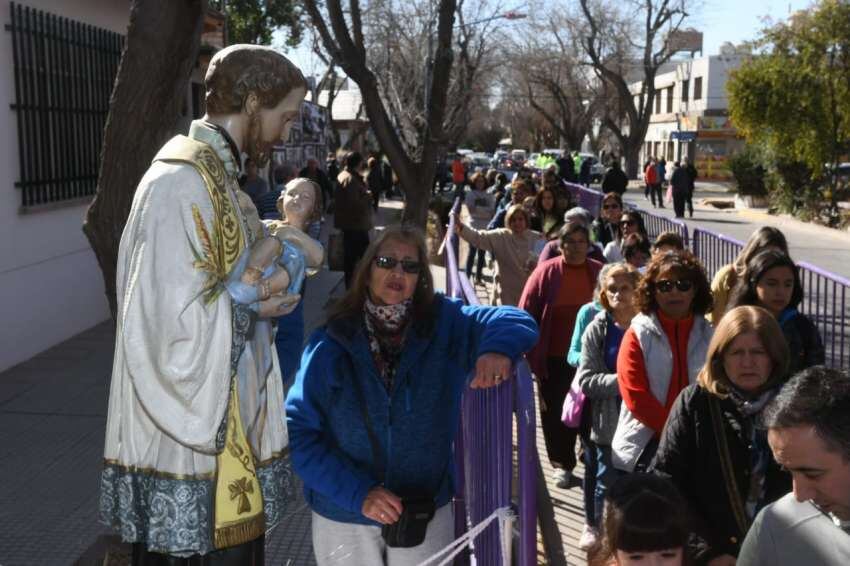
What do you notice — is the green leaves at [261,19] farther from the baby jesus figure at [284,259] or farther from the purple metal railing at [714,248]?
the baby jesus figure at [284,259]

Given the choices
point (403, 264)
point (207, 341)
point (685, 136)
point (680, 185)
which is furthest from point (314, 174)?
point (685, 136)

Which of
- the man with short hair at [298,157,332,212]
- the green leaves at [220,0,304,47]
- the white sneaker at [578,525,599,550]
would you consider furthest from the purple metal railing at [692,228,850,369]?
the green leaves at [220,0,304,47]

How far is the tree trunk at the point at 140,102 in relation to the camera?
4.16m

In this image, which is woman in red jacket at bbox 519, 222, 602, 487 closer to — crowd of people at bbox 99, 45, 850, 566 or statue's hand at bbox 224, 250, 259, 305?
crowd of people at bbox 99, 45, 850, 566

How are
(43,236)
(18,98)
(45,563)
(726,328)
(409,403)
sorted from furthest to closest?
(43,236)
(18,98)
(45,563)
(726,328)
(409,403)

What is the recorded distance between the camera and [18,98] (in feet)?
28.6

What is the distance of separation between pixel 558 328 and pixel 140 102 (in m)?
3.14

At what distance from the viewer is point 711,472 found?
10.6 feet

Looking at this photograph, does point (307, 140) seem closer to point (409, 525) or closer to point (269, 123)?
point (409, 525)

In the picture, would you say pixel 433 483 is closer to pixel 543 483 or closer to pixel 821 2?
pixel 543 483

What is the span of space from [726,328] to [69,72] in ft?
27.0

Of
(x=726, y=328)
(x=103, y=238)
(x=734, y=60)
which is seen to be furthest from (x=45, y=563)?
(x=734, y=60)

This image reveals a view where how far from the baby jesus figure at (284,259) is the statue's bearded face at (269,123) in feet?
0.50

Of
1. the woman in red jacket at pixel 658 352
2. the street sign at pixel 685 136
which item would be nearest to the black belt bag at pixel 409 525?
the woman in red jacket at pixel 658 352
